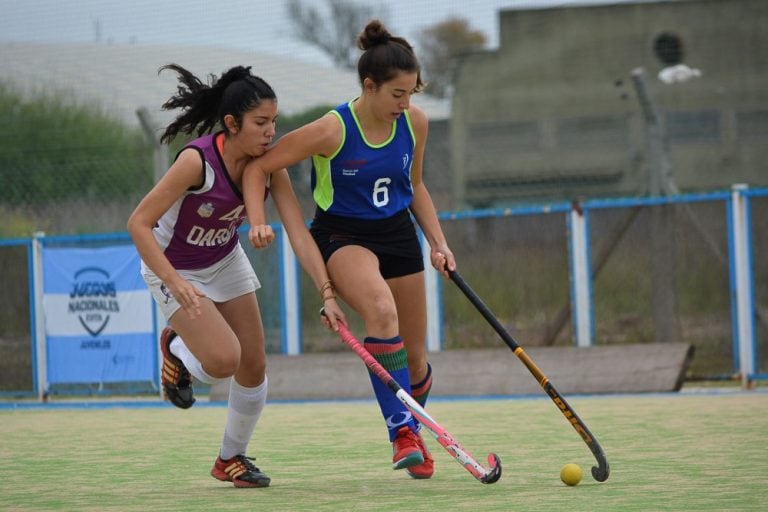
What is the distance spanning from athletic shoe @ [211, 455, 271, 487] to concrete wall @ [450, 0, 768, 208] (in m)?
11.2

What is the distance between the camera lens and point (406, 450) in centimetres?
595

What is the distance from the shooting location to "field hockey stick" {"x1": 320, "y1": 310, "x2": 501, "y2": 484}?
5578 mm

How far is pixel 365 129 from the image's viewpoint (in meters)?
6.22

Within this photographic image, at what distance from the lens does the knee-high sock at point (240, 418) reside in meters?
6.21

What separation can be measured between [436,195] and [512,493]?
11410 millimetres

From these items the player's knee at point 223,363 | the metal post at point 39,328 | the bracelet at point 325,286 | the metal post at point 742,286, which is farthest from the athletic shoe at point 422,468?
the metal post at point 39,328

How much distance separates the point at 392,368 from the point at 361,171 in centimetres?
89

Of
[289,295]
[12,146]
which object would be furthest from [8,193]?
[289,295]

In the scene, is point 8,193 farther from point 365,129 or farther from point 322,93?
point 365,129

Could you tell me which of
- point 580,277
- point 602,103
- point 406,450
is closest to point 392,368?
point 406,450

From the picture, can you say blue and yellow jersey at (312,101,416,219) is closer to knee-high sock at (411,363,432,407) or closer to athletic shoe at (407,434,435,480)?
knee-high sock at (411,363,432,407)

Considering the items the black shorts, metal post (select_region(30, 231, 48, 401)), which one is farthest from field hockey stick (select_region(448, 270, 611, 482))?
metal post (select_region(30, 231, 48, 401))

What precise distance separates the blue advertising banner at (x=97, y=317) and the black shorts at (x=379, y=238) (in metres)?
6.34

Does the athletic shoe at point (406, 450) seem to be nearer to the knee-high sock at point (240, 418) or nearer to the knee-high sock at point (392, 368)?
the knee-high sock at point (392, 368)
